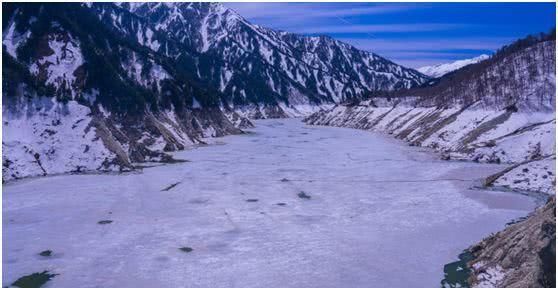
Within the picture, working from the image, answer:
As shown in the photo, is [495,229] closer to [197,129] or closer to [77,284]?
[77,284]

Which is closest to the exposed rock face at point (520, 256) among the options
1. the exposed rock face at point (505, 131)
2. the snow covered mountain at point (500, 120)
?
the exposed rock face at point (505, 131)

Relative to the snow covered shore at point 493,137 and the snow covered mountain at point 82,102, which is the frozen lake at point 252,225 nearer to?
the snow covered shore at point 493,137

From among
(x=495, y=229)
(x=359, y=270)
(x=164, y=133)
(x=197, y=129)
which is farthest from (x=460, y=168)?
(x=197, y=129)

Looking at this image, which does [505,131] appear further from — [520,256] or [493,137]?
[520,256]

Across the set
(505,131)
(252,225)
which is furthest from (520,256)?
(505,131)

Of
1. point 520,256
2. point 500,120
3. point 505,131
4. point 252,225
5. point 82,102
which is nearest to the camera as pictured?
point 520,256

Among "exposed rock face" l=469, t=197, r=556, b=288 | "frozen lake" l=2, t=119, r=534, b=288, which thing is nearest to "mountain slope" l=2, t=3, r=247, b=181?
"frozen lake" l=2, t=119, r=534, b=288
